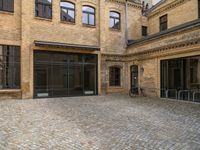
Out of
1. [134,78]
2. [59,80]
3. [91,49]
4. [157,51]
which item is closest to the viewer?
[157,51]

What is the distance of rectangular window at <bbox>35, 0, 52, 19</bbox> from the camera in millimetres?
15410

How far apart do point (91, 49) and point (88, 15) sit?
304cm

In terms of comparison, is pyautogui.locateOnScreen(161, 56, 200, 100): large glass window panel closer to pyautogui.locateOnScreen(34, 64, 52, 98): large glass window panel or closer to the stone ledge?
pyautogui.locateOnScreen(34, 64, 52, 98): large glass window panel

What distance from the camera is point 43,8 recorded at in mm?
15680

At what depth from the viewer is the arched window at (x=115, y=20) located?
19.0 metres

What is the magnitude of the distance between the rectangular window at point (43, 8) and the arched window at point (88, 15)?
2.90 metres

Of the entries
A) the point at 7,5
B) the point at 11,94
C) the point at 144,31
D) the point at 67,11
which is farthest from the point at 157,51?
the point at 7,5

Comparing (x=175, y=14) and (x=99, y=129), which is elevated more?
(x=175, y=14)

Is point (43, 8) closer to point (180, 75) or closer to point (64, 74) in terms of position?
point (64, 74)

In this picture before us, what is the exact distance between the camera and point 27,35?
48.8 feet

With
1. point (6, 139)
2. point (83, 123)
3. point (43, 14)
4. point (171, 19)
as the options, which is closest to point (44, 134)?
point (6, 139)

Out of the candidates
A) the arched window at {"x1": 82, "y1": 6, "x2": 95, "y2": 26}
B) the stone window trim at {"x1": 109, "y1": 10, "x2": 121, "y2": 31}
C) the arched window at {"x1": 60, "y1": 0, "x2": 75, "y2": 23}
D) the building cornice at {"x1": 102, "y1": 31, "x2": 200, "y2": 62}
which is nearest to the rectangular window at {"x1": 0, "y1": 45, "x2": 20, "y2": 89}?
the arched window at {"x1": 60, "y1": 0, "x2": 75, "y2": 23}

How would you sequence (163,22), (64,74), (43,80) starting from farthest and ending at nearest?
(163,22), (64,74), (43,80)

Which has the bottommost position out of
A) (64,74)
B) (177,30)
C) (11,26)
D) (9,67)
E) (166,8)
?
(64,74)
